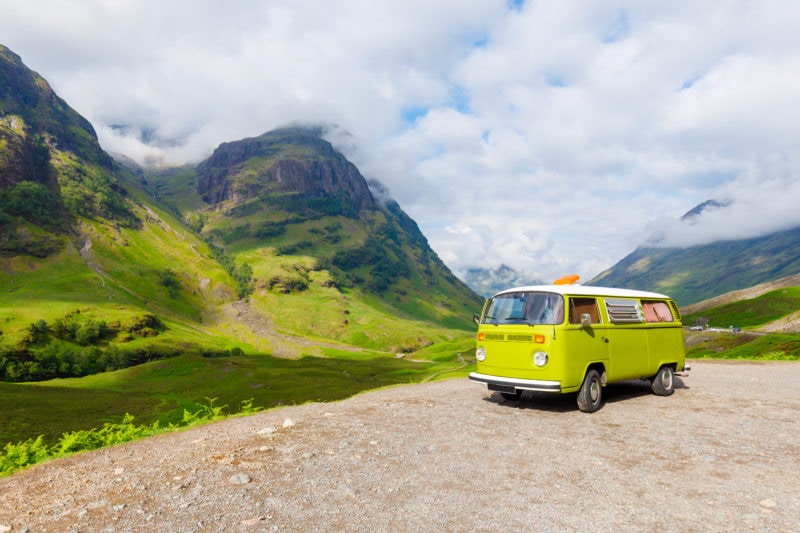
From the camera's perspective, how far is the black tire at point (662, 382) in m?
17.5

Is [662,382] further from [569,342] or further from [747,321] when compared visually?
[747,321]

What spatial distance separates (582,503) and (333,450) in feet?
18.8

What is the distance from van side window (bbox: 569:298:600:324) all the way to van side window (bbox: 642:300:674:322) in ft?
10.7

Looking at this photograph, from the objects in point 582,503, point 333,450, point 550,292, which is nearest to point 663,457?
point 582,503

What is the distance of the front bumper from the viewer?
13.7 meters

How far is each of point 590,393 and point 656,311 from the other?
230 inches

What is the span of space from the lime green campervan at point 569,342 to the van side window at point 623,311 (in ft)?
0.12

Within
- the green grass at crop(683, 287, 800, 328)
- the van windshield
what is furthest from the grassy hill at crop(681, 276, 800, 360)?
the van windshield

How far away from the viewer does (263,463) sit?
377 inches

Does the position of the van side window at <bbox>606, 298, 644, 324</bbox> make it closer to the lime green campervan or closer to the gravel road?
the lime green campervan

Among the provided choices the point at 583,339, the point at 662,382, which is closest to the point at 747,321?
the point at 662,382

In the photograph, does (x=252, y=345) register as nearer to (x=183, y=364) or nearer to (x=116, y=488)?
(x=183, y=364)

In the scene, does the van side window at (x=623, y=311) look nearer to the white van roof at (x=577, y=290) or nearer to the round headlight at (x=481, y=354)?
the white van roof at (x=577, y=290)

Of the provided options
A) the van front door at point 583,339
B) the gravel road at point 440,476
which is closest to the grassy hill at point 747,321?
the van front door at point 583,339
